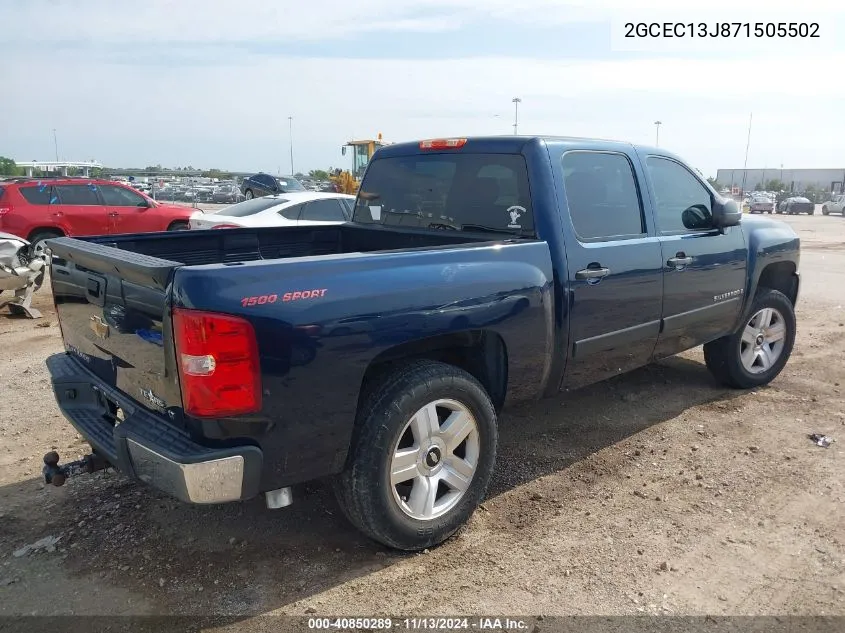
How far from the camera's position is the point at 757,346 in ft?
18.2

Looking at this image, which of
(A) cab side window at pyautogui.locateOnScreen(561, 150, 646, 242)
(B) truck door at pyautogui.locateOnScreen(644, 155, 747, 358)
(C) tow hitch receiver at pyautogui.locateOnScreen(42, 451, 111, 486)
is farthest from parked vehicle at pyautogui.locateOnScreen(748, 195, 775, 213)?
(C) tow hitch receiver at pyautogui.locateOnScreen(42, 451, 111, 486)

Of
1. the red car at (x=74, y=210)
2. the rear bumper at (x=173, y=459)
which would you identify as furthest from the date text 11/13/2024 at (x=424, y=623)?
the red car at (x=74, y=210)

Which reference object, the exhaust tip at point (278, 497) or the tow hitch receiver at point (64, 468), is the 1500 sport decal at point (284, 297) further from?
the tow hitch receiver at point (64, 468)

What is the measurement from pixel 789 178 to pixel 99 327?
99.5 metres

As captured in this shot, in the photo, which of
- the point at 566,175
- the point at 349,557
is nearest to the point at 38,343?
the point at 349,557

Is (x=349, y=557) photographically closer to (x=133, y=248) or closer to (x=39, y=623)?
(x=39, y=623)

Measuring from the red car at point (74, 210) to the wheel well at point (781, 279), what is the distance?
1015 centimetres

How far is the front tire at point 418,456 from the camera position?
2953 mm

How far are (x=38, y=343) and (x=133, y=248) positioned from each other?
392 centimetres

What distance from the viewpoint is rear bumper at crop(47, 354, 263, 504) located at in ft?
8.28

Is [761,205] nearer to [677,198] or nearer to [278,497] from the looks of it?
[677,198]

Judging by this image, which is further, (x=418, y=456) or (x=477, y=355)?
(x=477, y=355)

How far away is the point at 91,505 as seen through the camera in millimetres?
3645

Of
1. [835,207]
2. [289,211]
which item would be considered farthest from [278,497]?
[835,207]
